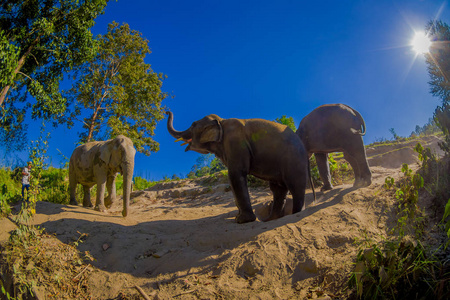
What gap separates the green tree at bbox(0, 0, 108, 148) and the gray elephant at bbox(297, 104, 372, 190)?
13038 millimetres

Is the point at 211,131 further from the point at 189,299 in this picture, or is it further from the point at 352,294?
the point at 352,294

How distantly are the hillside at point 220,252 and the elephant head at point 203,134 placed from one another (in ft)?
5.27

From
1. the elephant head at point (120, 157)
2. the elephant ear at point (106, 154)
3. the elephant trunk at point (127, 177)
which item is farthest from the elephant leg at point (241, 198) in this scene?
the elephant ear at point (106, 154)

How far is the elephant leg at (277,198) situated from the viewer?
5.98m

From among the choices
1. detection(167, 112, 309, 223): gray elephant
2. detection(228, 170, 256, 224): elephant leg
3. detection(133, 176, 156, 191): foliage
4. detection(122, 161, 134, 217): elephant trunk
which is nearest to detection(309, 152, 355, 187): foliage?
detection(167, 112, 309, 223): gray elephant

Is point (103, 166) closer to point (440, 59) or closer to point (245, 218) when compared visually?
point (245, 218)

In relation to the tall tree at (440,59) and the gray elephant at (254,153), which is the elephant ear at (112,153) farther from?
the tall tree at (440,59)

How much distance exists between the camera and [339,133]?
251 inches

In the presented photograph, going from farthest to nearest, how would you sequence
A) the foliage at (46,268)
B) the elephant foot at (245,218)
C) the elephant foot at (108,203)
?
the elephant foot at (108,203), the elephant foot at (245,218), the foliage at (46,268)

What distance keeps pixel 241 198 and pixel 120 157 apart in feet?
11.5

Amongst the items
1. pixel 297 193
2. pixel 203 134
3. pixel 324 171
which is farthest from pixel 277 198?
pixel 203 134

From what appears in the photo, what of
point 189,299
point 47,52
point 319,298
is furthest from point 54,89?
point 319,298

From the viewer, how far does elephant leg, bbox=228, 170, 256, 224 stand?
5098mm

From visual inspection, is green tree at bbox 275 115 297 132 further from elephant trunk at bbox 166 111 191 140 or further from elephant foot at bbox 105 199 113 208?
elephant foot at bbox 105 199 113 208
